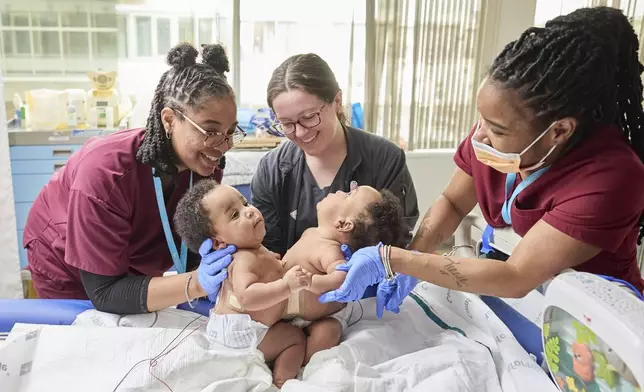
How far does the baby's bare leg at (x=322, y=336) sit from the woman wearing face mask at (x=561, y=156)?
0.18 meters

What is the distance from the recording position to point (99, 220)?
60.2 inches

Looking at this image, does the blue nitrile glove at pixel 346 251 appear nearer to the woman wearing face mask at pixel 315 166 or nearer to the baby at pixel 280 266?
the baby at pixel 280 266

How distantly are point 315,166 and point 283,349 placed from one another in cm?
76

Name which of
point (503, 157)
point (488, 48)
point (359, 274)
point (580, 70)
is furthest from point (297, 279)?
point (488, 48)

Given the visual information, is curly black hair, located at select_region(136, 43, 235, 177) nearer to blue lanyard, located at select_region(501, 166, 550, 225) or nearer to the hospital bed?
the hospital bed

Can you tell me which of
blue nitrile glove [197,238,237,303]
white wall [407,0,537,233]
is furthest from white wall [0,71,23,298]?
white wall [407,0,537,233]

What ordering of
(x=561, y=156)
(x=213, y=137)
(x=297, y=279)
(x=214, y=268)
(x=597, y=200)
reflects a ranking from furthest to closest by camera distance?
(x=213, y=137)
(x=214, y=268)
(x=297, y=279)
(x=561, y=156)
(x=597, y=200)

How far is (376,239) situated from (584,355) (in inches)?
28.0

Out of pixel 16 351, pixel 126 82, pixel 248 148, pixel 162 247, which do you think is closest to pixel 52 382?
pixel 16 351

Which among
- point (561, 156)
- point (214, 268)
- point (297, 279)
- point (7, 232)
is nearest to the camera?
point (561, 156)

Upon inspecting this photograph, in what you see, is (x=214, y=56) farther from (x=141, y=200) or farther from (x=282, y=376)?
(x=282, y=376)

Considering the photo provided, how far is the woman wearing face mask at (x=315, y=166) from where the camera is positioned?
1878 millimetres

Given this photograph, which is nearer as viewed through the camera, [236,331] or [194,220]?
[236,331]

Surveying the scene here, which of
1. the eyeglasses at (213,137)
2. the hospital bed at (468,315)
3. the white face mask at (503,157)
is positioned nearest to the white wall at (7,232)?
the hospital bed at (468,315)
